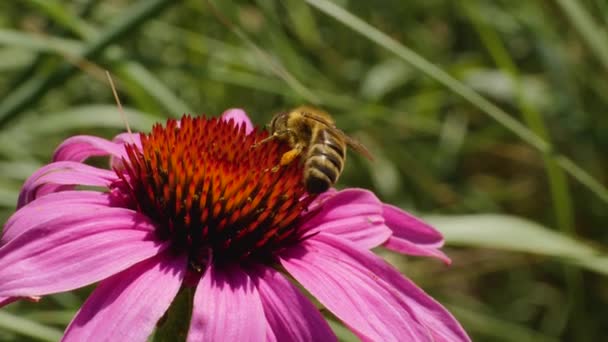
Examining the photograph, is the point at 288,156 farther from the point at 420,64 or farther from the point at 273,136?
the point at 420,64

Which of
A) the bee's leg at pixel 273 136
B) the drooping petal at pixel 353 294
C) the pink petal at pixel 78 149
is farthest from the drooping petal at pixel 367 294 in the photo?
the pink petal at pixel 78 149

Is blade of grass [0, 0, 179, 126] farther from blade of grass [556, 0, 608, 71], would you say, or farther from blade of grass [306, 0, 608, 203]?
blade of grass [556, 0, 608, 71]

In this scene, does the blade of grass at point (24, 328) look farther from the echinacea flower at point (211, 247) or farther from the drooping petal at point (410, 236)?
the drooping petal at point (410, 236)

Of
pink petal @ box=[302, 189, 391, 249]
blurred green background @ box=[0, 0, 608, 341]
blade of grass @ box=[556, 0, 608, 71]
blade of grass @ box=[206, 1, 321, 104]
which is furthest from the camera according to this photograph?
blade of grass @ box=[556, 0, 608, 71]

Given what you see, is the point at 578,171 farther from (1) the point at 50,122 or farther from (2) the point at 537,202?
(2) the point at 537,202

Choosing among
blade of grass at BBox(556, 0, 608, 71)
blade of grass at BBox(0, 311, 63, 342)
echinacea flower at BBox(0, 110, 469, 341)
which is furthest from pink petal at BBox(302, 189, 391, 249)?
blade of grass at BBox(556, 0, 608, 71)

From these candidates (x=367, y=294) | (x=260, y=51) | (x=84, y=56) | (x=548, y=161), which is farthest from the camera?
(x=548, y=161)

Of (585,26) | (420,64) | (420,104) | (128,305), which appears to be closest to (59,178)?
(128,305)

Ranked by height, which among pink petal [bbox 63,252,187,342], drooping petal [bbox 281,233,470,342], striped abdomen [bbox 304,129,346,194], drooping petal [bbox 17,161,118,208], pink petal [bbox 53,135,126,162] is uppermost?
pink petal [bbox 53,135,126,162]
